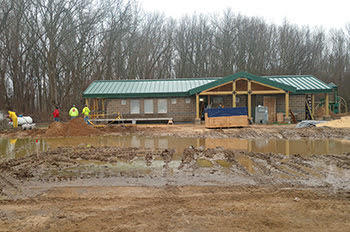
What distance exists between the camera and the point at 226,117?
19.2 m

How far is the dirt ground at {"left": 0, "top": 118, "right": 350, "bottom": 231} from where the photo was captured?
14.3 feet

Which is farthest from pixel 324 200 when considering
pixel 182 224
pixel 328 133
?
pixel 328 133

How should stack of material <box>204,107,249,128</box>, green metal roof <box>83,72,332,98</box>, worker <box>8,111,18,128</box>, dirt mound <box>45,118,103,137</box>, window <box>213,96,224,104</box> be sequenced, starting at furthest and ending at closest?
window <box>213,96,224,104</box>, green metal roof <box>83,72,332,98</box>, worker <box>8,111,18,128</box>, stack of material <box>204,107,249,128</box>, dirt mound <box>45,118,103,137</box>

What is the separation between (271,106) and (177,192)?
2146cm

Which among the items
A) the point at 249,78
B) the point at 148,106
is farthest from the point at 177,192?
the point at 148,106

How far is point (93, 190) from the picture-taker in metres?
6.24

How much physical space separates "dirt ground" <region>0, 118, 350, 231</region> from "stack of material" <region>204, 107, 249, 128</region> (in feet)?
28.5

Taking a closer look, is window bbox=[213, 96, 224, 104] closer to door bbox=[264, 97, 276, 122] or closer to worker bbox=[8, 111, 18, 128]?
door bbox=[264, 97, 276, 122]

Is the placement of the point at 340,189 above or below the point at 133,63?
below

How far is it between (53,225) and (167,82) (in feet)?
82.0

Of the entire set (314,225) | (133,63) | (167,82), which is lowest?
(314,225)

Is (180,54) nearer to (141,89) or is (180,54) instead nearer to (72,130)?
(141,89)

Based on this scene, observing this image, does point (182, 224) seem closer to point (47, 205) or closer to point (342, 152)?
point (47, 205)

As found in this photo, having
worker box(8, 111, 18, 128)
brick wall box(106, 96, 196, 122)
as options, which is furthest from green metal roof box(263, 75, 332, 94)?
worker box(8, 111, 18, 128)
